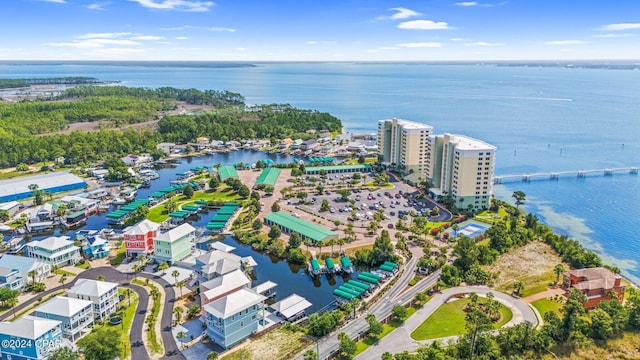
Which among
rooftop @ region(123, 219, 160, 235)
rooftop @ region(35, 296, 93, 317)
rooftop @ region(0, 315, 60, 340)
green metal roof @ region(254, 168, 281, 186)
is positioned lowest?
rooftop @ region(35, 296, 93, 317)

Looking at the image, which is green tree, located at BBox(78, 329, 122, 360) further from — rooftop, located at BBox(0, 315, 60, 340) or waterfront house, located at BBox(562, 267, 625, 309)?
waterfront house, located at BBox(562, 267, 625, 309)

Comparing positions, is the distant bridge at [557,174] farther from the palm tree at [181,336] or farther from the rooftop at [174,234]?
the palm tree at [181,336]

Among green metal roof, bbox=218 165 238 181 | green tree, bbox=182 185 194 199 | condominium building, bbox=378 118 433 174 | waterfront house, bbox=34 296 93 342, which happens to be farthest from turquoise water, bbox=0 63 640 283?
waterfront house, bbox=34 296 93 342

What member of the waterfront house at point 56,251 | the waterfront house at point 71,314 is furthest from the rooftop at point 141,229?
the waterfront house at point 71,314

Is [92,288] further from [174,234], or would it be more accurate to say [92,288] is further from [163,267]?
[174,234]

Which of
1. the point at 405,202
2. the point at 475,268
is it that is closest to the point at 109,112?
the point at 405,202

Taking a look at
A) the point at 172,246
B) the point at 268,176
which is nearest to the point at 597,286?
the point at 172,246

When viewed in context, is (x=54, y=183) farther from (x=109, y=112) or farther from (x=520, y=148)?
(x=520, y=148)
